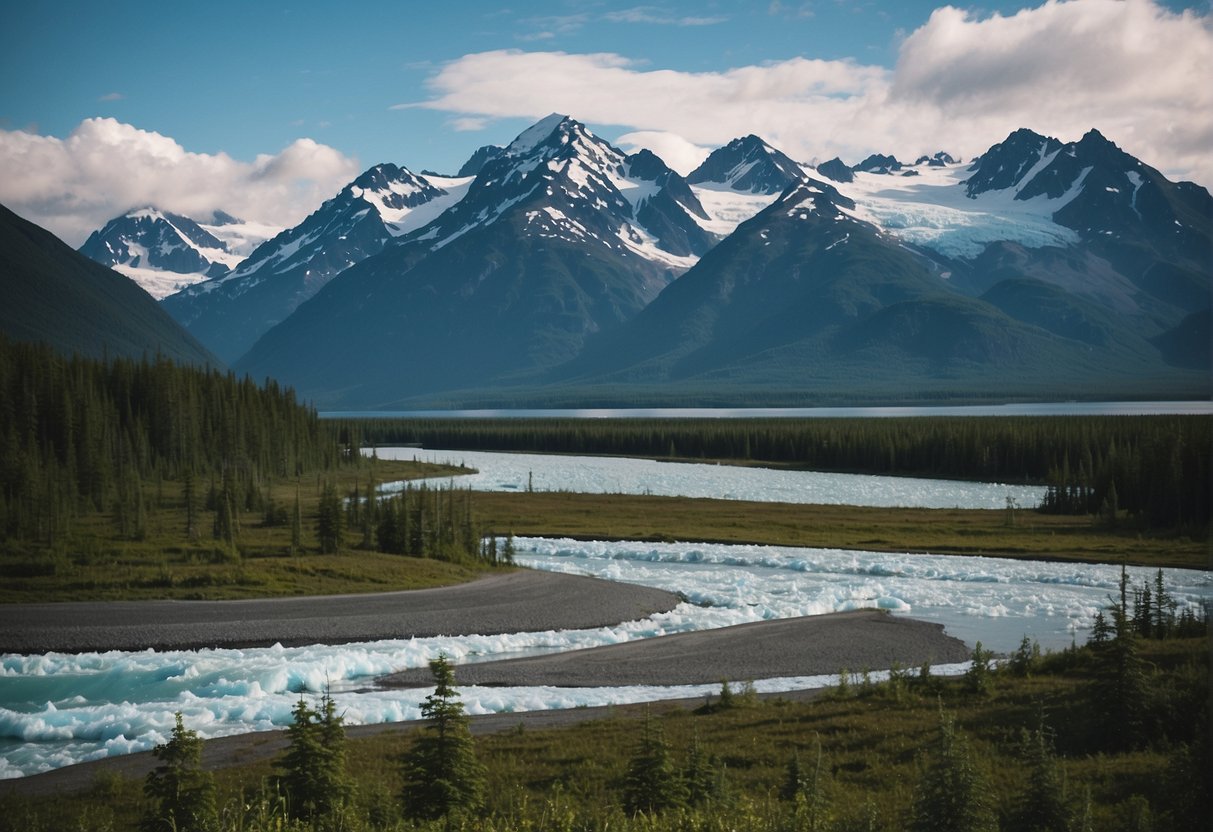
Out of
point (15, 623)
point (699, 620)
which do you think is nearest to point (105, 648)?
point (15, 623)

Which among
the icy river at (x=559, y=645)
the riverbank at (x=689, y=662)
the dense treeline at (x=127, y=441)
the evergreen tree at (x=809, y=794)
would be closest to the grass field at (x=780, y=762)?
the evergreen tree at (x=809, y=794)

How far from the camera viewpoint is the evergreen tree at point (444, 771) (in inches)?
770

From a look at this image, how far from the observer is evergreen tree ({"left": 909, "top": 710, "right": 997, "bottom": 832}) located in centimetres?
1567

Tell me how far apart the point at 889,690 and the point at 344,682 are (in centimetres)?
1827

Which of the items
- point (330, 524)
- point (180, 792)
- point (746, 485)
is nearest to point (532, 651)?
point (330, 524)

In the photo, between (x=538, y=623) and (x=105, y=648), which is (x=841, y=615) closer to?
(x=538, y=623)

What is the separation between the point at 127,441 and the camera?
97062 mm

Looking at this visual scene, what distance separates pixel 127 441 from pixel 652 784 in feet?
291

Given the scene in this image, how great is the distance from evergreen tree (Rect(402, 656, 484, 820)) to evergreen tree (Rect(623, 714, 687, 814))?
289 centimetres

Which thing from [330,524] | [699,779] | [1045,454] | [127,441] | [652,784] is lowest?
[699,779]

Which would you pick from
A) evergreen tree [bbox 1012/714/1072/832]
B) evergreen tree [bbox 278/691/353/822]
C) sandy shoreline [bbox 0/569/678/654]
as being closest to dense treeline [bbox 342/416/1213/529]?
sandy shoreline [bbox 0/569/678/654]

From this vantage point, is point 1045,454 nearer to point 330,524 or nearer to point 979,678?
point 330,524

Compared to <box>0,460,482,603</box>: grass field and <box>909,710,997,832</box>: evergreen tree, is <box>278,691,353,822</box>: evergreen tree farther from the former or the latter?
Result: <box>0,460,482,603</box>: grass field

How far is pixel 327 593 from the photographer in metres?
51.7
